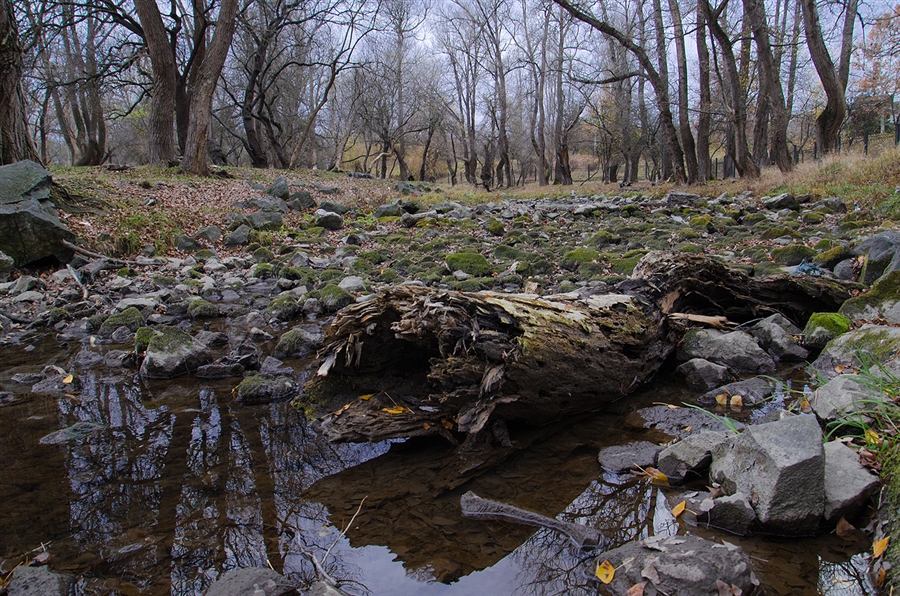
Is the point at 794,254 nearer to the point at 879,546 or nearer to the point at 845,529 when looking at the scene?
the point at 845,529

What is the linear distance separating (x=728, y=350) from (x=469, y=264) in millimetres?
3665

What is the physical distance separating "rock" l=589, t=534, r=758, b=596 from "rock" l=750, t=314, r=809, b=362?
2.26 meters

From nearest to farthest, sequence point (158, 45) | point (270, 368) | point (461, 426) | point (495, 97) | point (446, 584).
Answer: point (446, 584)
point (461, 426)
point (270, 368)
point (158, 45)
point (495, 97)

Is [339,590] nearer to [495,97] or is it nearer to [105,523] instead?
[105,523]

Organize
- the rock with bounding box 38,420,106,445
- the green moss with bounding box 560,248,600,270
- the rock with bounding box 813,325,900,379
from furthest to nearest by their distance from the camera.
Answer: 1. the green moss with bounding box 560,248,600,270
2. the rock with bounding box 38,420,106,445
3. the rock with bounding box 813,325,900,379

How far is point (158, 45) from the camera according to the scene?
536 inches

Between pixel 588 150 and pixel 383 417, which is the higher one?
pixel 588 150

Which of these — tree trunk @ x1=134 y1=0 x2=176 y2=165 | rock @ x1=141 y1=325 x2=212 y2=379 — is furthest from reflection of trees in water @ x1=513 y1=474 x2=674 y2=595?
tree trunk @ x1=134 y1=0 x2=176 y2=165

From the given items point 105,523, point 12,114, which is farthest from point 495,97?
point 105,523

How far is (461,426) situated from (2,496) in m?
2.21

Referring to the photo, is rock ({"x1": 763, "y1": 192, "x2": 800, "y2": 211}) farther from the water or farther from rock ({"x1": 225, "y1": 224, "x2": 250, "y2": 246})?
rock ({"x1": 225, "y1": 224, "x2": 250, "y2": 246})

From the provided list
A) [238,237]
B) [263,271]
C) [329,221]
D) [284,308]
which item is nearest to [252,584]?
[284,308]

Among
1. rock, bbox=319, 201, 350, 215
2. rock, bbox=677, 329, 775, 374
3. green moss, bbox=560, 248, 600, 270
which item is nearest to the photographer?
rock, bbox=677, 329, 775, 374

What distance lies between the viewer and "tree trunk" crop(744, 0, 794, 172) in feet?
38.8
